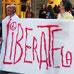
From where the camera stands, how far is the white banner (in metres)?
5.91

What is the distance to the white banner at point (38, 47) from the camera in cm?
591

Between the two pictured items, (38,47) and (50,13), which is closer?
(38,47)

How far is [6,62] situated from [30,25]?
0.76 m

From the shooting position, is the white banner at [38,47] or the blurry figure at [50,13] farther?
the blurry figure at [50,13]

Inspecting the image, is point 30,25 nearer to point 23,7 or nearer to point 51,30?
point 51,30

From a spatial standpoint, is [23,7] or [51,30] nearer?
[51,30]

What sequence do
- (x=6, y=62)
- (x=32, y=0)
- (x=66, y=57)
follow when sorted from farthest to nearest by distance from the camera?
(x=32, y=0)
(x=6, y=62)
(x=66, y=57)

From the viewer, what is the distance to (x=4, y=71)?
6.52 metres

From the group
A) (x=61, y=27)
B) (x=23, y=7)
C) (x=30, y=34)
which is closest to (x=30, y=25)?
(x=30, y=34)

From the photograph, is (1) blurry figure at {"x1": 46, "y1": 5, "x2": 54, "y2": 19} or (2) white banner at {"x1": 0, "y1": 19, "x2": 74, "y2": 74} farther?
(1) blurry figure at {"x1": 46, "y1": 5, "x2": 54, "y2": 19}

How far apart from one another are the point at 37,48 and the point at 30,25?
40 cm

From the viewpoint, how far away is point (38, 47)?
6094 mm

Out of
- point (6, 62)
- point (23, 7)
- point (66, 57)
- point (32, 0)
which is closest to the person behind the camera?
point (66, 57)

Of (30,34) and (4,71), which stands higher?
(30,34)
